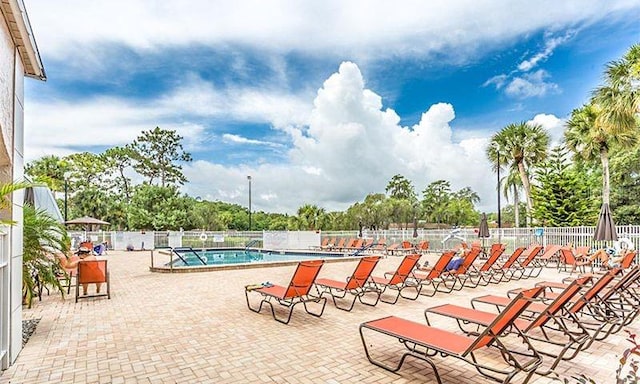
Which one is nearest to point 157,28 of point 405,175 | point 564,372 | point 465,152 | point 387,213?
point 564,372

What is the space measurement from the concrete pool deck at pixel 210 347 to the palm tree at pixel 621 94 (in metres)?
9.55

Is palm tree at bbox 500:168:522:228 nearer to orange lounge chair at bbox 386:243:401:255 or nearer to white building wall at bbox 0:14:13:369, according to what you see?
orange lounge chair at bbox 386:243:401:255

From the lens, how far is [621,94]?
12805mm

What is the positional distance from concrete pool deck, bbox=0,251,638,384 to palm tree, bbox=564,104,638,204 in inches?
644

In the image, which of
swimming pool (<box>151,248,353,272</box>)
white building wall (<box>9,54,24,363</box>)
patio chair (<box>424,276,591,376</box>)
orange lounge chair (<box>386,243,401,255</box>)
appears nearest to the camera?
patio chair (<box>424,276,591,376</box>)

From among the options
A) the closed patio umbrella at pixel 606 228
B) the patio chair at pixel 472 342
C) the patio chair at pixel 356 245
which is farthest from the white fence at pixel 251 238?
the patio chair at pixel 472 342

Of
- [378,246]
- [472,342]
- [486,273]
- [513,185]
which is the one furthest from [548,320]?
[513,185]

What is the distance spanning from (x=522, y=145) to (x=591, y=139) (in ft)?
23.1

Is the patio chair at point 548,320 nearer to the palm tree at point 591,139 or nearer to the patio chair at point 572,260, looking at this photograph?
the patio chair at point 572,260

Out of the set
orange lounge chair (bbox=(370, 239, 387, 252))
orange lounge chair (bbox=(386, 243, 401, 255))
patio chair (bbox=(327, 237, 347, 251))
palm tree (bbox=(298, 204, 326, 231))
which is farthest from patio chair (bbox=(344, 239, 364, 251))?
palm tree (bbox=(298, 204, 326, 231))

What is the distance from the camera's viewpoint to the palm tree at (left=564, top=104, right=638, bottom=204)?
727 inches

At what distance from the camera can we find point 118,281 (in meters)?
10.3

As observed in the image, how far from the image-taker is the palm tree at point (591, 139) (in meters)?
18.5

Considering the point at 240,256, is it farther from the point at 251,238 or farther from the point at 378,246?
the point at 378,246
